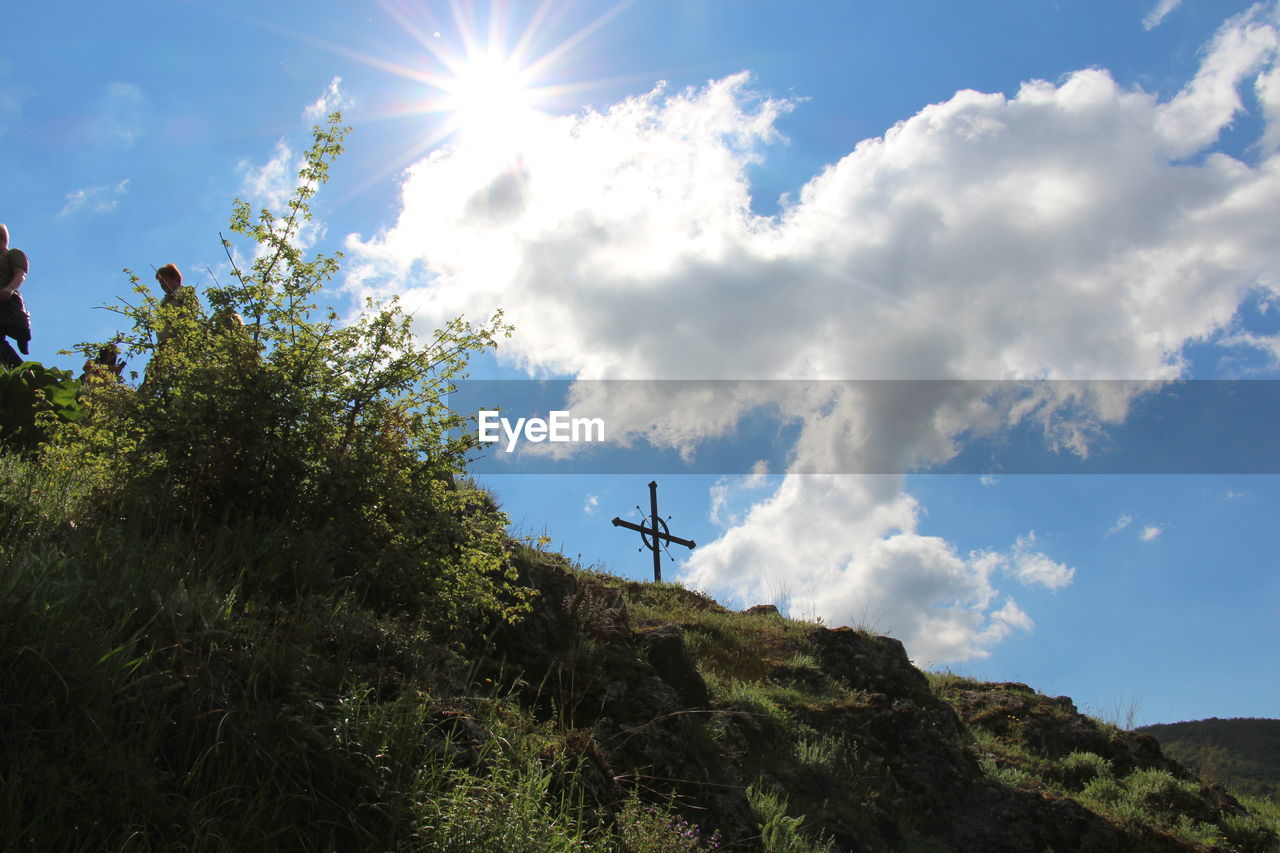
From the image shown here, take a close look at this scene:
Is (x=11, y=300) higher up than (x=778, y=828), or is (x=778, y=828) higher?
(x=11, y=300)

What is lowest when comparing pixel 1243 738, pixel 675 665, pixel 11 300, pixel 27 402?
pixel 1243 738

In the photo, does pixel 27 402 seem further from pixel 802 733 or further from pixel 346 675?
pixel 802 733

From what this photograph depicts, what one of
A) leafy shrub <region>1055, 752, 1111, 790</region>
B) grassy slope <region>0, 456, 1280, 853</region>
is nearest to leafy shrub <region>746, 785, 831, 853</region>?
grassy slope <region>0, 456, 1280, 853</region>

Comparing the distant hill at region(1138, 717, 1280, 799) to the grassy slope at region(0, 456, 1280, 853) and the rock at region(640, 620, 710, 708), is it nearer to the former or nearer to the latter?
the grassy slope at region(0, 456, 1280, 853)

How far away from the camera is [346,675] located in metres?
4.22

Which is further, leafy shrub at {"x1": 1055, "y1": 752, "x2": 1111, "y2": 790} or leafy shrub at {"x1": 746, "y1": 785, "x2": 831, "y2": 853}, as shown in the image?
leafy shrub at {"x1": 1055, "y1": 752, "x2": 1111, "y2": 790}

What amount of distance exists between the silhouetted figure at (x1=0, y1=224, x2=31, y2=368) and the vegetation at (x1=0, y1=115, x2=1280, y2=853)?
9.23 feet

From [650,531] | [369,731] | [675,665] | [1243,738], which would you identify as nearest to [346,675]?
[369,731]

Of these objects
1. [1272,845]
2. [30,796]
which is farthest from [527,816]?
[1272,845]

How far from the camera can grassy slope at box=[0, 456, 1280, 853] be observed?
3420 millimetres

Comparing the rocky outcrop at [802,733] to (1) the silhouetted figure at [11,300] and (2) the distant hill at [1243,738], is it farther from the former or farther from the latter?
(2) the distant hill at [1243,738]

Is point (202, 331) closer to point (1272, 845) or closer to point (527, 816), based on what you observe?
point (527, 816)

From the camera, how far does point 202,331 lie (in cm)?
571

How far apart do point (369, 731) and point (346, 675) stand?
443mm
